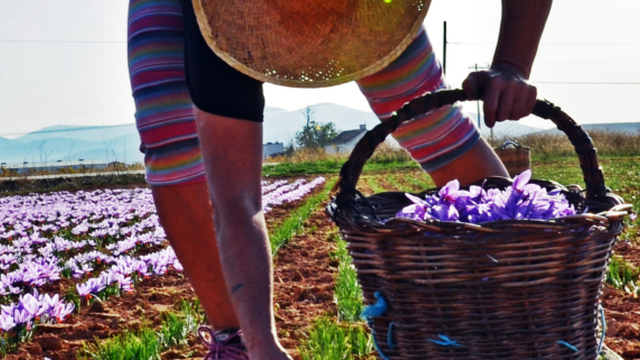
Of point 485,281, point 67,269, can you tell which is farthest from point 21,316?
point 485,281

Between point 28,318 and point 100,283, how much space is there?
69 centimetres

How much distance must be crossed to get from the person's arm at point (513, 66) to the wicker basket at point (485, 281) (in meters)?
0.29

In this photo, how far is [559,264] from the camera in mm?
1073

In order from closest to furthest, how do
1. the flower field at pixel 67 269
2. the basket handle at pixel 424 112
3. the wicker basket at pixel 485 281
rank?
the wicker basket at pixel 485 281 → the basket handle at pixel 424 112 → the flower field at pixel 67 269

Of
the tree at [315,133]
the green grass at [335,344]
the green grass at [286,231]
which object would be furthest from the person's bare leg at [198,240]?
the tree at [315,133]

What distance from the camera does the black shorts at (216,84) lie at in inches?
51.1

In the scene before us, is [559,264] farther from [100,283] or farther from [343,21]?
[100,283]

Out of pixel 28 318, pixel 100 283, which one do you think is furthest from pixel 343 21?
pixel 100 283

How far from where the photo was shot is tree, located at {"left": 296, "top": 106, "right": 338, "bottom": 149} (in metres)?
66.5

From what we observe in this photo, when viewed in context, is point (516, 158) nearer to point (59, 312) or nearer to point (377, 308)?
point (59, 312)

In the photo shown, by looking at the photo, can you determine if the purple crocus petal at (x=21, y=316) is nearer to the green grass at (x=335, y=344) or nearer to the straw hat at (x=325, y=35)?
the green grass at (x=335, y=344)

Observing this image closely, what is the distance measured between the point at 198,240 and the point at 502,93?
1.01 metres

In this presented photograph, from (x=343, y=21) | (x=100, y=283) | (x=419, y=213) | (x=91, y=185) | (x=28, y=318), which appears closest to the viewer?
(x=419, y=213)

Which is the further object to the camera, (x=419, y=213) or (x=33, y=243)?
(x=33, y=243)
